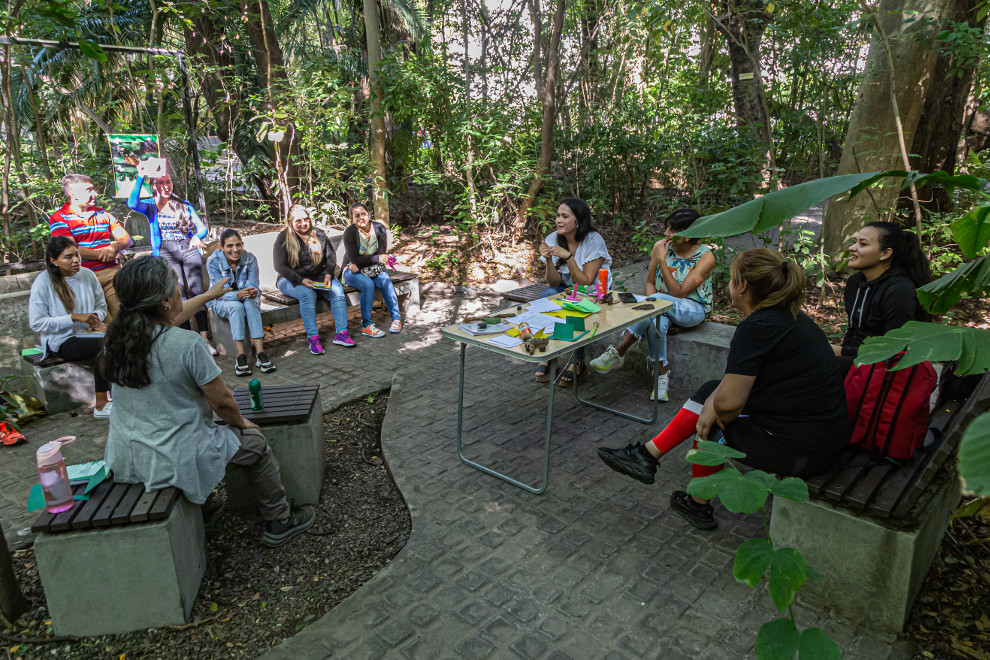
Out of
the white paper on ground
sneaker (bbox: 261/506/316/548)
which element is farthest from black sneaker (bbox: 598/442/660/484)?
sneaker (bbox: 261/506/316/548)

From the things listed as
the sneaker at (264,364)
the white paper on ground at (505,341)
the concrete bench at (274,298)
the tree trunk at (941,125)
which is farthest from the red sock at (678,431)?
the tree trunk at (941,125)

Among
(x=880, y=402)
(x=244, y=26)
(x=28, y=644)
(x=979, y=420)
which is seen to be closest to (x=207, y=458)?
(x=28, y=644)

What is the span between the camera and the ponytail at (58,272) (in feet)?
15.8

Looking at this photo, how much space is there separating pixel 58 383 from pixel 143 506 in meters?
3.22

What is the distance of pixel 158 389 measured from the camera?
2844mm

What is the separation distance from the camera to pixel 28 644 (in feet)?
8.96

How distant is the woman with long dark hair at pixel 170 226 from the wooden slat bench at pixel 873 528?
19.2 ft

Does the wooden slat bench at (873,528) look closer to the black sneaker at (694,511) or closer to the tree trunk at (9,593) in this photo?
the black sneaker at (694,511)

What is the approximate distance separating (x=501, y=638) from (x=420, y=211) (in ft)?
31.2

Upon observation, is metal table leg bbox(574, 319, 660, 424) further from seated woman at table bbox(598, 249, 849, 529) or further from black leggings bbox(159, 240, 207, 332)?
black leggings bbox(159, 240, 207, 332)

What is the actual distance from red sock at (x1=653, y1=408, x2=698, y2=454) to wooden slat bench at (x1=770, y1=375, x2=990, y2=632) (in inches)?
26.3

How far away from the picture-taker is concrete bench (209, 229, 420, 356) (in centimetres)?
649

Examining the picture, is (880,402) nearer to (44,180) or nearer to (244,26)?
(44,180)

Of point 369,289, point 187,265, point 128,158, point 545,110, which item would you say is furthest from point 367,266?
point 545,110
